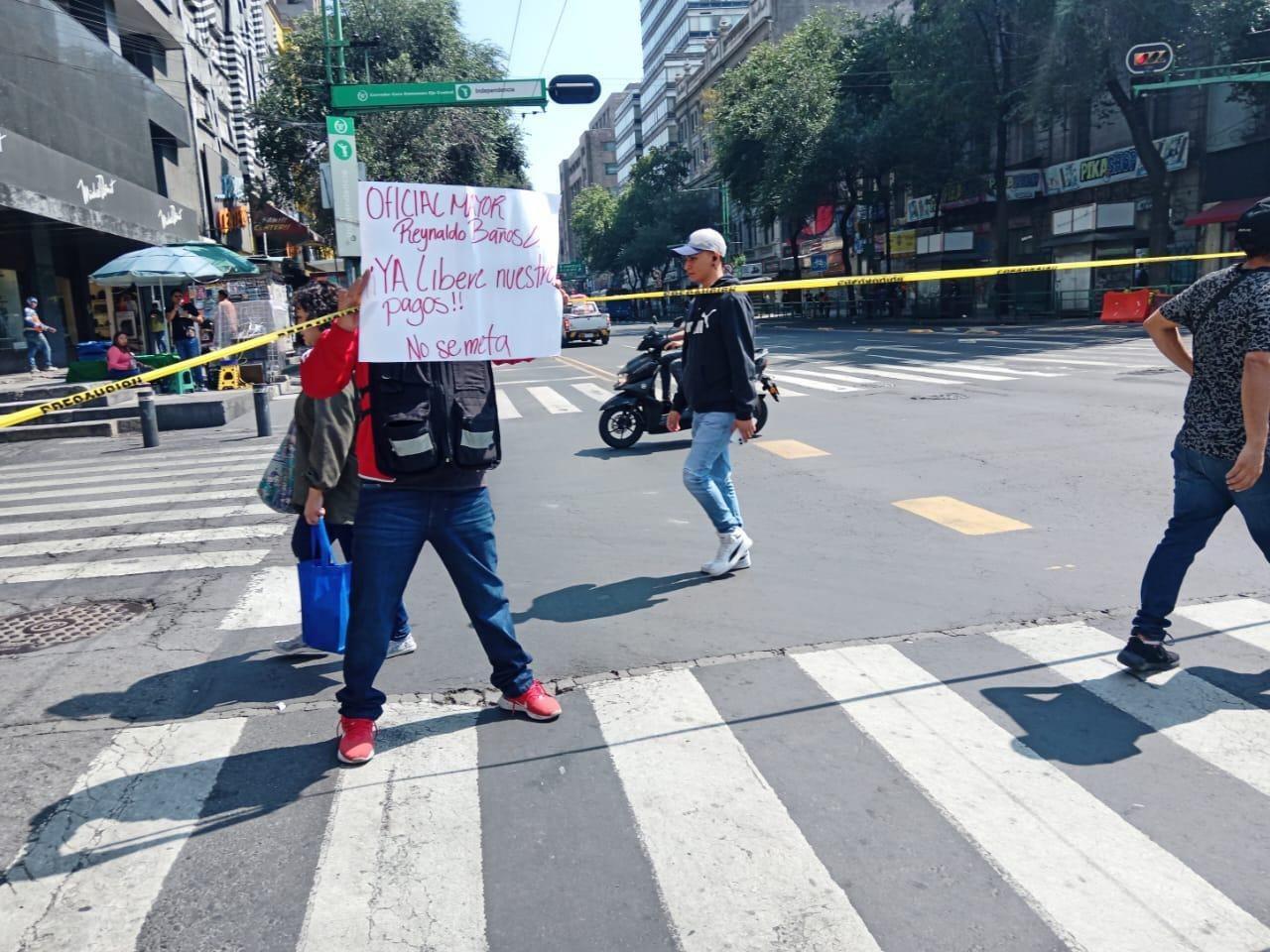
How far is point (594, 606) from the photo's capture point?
570 centimetres

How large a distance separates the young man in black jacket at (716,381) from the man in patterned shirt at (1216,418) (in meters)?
2.14

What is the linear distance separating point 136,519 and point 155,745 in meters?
5.28

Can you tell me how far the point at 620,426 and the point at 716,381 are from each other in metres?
6.01

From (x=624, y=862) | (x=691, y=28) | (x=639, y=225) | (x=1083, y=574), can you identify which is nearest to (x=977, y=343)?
(x=1083, y=574)

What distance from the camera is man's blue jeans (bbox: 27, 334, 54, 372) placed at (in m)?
22.8

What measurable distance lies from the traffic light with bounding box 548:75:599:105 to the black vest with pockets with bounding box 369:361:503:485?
19.2 meters

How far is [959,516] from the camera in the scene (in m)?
7.55

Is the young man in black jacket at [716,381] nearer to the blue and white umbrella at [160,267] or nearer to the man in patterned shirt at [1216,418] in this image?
the man in patterned shirt at [1216,418]

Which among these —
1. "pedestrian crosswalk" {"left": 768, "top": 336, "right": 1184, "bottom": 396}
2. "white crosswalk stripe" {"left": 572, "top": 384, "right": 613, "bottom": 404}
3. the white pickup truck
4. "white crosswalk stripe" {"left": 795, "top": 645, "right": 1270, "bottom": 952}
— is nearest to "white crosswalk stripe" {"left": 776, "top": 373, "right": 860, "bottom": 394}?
"pedestrian crosswalk" {"left": 768, "top": 336, "right": 1184, "bottom": 396}

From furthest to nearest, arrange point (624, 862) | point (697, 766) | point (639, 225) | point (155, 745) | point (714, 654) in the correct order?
1. point (639, 225)
2. point (714, 654)
3. point (155, 745)
4. point (697, 766)
5. point (624, 862)

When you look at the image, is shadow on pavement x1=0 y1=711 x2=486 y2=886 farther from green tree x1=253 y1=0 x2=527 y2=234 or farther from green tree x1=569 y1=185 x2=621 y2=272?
green tree x1=569 y1=185 x2=621 y2=272

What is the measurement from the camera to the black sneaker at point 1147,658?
4355 millimetres

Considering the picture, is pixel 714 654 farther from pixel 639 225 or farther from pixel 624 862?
pixel 639 225

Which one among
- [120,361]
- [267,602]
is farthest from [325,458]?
[120,361]
